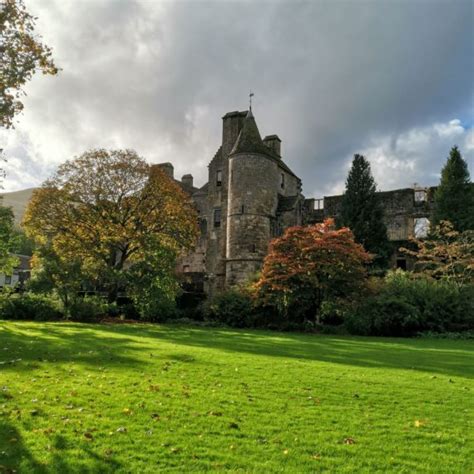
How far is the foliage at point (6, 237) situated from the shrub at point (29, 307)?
248 cm

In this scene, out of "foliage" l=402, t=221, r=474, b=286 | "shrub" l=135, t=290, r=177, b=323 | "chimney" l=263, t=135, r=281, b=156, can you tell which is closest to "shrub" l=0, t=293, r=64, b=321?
"shrub" l=135, t=290, r=177, b=323

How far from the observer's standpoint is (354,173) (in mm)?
37188

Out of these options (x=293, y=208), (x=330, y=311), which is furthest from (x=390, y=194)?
(x=330, y=311)

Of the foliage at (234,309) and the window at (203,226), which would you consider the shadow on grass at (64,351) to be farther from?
the window at (203,226)

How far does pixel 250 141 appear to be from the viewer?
1351 inches

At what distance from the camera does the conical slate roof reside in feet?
111

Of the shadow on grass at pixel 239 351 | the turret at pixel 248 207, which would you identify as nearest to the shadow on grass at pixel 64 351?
the shadow on grass at pixel 239 351

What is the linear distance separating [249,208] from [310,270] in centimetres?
1037

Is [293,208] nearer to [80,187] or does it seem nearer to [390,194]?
[390,194]

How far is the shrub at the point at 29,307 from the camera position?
28.2 m

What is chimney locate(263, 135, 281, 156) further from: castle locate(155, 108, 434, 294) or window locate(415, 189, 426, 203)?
window locate(415, 189, 426, 203)

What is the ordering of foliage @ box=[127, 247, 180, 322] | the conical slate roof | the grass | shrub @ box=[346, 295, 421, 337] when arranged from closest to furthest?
the grass
shrub @ box=[346, 295, 421, 337]
foliage @ box=[127, 247, 180, 322]
the conical slate roof

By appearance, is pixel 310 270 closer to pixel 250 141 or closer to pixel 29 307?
pixel 250 141

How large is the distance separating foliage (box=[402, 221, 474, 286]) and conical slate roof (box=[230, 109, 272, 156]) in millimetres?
12930
